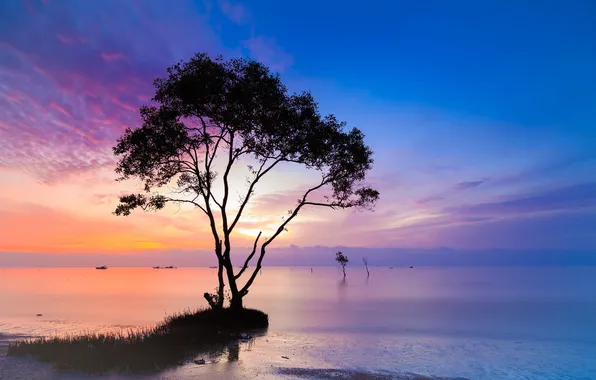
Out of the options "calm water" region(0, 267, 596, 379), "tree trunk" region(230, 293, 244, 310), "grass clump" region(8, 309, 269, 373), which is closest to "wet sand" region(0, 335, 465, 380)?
"grass clump" region(8, 309, 269, 373)

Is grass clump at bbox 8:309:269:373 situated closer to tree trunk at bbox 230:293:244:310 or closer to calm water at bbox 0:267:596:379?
tree trunk at bbox 230:293:244:310

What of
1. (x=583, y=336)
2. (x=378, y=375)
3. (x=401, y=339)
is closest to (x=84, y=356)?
(x=378, y=375)

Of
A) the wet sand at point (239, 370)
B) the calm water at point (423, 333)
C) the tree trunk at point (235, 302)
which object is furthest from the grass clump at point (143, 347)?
the calm water at point (423, 333)

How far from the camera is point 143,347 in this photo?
734 inches

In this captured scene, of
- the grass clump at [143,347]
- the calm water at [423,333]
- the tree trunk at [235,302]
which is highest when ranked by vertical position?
the tree trunk at [235,302]

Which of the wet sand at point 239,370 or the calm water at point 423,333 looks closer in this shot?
the wet sand at point 239,370

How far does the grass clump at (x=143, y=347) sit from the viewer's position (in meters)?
16.1

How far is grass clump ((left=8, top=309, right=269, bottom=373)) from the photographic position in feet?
52.8

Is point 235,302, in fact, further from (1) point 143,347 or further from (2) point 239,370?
(2) point 239,370

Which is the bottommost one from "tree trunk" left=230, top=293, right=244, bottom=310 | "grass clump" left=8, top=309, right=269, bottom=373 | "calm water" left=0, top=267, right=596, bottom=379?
"calm water" left=0, top=267, right=596, bottom=379

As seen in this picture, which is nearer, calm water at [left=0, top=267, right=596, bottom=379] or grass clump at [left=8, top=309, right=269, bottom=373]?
grass clump at [left=8, top=309, right=269, bottom=373]

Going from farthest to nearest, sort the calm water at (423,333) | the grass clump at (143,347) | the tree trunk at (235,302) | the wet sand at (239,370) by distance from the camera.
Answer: the tree trunk at (235,302)
the calm water at (423,333)
the grass clump at (143,347)
the wet sand at (239,370)

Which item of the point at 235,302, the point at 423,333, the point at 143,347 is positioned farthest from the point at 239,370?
the point at 423,333

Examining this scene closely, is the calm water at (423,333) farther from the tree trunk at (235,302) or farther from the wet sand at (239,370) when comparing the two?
the tree trunk at (235,302)
